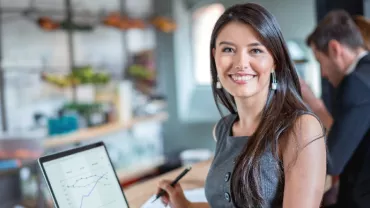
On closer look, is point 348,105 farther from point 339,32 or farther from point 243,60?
point 243,60

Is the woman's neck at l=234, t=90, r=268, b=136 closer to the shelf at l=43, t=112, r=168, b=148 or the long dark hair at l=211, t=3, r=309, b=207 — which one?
the long dark hair at l=211, t=3, r=309, b=207

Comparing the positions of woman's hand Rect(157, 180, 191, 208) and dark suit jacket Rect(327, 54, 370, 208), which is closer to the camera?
woman's hand Rect(157, 180, 191, 208)

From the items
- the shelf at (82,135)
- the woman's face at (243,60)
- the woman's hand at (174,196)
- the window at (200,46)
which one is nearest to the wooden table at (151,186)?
the woman's hand at (174,196)

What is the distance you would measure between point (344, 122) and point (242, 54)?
679 mm

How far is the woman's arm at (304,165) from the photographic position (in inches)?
35.4

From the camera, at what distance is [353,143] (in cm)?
145

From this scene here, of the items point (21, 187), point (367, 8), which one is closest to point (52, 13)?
point (21, 187)

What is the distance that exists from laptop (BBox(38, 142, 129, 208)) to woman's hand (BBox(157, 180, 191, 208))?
0.45 ft

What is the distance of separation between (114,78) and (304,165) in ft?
10.5

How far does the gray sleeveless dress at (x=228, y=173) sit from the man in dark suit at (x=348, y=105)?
382 millimetres

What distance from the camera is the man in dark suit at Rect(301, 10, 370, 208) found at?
57.0 inches

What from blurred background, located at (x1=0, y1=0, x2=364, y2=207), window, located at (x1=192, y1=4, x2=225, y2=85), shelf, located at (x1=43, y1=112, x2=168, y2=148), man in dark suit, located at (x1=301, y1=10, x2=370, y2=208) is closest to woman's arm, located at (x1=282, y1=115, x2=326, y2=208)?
man in dark suit, located at (x1=301, y1=10, x2=370, y2=208)

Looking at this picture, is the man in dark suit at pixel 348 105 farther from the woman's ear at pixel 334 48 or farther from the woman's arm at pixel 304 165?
the woman's arm at pixel 304 165

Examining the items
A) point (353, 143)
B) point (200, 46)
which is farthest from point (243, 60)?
point (200, 46)
